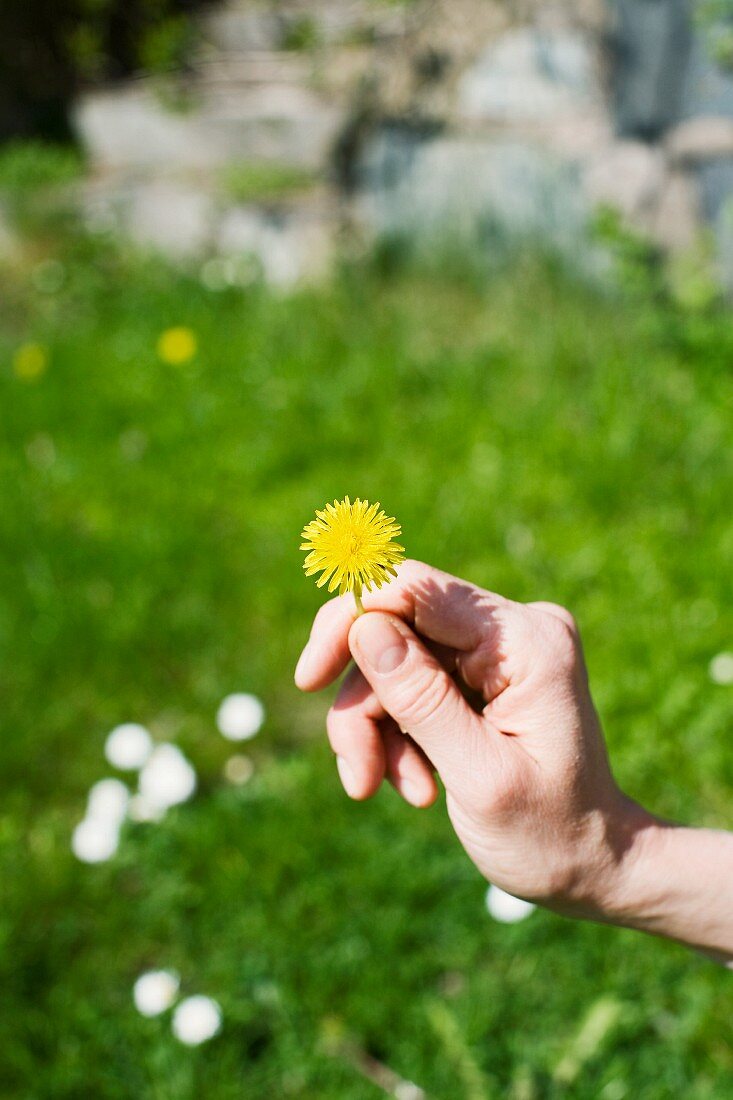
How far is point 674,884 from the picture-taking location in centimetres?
129

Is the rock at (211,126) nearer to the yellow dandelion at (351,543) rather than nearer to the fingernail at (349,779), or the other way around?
the fingernail at (349,779)

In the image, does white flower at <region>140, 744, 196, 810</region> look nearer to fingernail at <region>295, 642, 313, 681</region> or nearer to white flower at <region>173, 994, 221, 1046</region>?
white flower at <region>173, 994, 221, 1046</region>

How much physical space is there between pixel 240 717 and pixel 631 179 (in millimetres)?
2181

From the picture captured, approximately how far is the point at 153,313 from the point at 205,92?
6.04 ft

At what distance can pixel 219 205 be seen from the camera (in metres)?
4.31

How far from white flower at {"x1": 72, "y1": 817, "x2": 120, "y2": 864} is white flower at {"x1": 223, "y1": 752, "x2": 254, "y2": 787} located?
0.93 feet

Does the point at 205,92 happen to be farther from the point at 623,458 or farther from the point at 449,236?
the point at 623,458

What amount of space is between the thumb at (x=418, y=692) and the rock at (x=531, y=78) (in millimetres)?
2894

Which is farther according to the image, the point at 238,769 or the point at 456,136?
the point at 456,136

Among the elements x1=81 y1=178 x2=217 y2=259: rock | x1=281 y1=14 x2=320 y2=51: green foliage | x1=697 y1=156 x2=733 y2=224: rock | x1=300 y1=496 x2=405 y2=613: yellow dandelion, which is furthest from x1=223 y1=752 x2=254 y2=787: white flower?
x1=281 y1=14 x2=320 y2=51: green foliage

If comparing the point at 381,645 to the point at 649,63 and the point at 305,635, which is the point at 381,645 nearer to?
the point at 305,635

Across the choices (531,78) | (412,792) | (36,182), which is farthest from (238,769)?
(36,182)

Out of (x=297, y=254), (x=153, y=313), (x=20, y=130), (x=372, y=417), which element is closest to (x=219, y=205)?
(x=297, y=254)

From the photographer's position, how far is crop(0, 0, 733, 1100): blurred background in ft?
6.21
